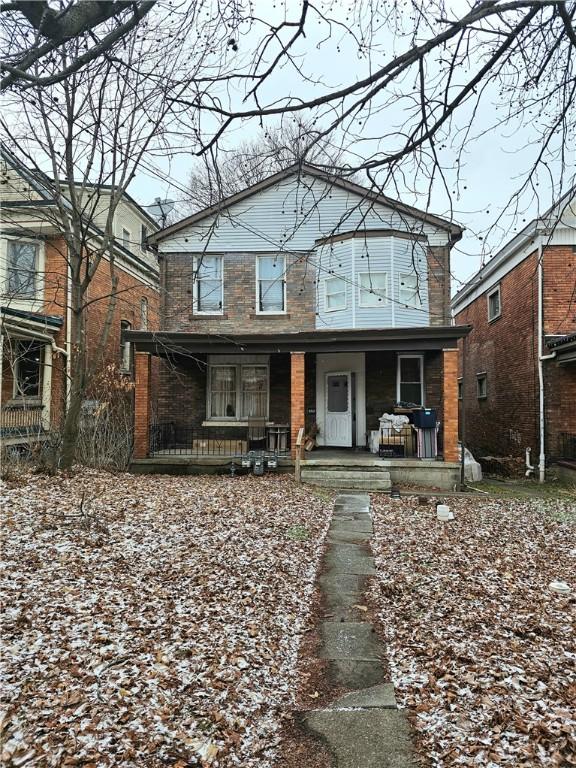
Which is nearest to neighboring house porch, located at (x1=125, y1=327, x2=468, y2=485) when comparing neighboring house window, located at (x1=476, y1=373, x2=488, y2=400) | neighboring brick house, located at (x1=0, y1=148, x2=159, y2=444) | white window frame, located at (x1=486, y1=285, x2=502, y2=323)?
neighboring brick house, located at (x1=0, y1=148, x2=159, y2=444)

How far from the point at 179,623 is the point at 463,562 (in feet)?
11.4

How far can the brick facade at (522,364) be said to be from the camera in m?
12.6

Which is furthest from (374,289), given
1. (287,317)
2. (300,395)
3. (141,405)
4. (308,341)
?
(141,405)

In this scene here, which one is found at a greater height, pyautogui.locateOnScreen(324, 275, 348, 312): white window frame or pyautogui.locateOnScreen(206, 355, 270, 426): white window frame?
pyautogui.locateOnScreen(324, 275, 348, 312): white window frame

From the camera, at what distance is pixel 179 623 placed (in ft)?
12.5

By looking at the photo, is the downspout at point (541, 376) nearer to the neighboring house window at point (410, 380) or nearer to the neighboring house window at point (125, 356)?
the neighboring house window at point (410, 380)

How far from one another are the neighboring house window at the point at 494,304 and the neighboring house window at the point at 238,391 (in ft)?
27.0

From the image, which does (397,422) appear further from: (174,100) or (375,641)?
(174,100)

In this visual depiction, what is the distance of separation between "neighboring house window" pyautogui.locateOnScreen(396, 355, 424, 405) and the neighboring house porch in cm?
3

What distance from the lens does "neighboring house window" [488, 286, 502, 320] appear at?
16.3 m

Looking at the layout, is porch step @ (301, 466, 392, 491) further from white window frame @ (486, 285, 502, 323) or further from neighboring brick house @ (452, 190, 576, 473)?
white window frame @ (486, 285, 502, 323)

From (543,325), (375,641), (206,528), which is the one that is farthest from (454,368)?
(375,641)

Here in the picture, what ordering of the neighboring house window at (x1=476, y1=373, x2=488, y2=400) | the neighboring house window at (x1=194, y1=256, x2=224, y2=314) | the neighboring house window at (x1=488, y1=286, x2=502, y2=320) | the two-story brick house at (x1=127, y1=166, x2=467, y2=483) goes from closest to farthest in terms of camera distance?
1. the two-story brick house at (x1=127, y1=166, x2=467, y2=483)
2. the neighboring house window at (x1=194, y1=256, x2=224, y2=314)
3. the neighboring house window at (x1=488, y1=286, x2=502, y2=320)
4. the neighboring house window at (x1=476, y1=373, x2=488, y2=400)

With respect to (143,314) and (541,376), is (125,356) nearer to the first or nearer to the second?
(143,314)
